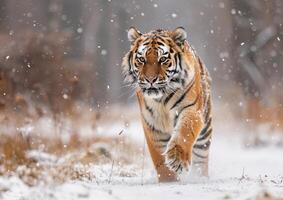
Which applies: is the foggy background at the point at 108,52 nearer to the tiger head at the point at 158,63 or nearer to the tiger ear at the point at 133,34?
the tiger head at the point at 158,63

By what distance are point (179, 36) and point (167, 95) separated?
61 centimetres

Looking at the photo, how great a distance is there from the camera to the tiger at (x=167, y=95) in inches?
252

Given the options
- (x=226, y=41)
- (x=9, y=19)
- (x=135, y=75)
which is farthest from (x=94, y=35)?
(x=135, y=75)

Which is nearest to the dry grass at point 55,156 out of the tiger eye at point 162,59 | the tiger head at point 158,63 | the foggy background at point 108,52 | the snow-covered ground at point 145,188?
the snow-covered ground at point 145,188

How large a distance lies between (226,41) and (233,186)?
28.1m

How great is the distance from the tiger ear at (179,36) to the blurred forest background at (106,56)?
0.76m

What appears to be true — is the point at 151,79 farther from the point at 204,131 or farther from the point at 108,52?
the point at 108,52

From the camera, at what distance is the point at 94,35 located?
31641 millimetres

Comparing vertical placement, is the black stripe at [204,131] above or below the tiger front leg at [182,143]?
above

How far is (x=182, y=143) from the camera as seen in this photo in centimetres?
634

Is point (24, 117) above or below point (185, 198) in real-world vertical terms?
above

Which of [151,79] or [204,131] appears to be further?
[204,131]

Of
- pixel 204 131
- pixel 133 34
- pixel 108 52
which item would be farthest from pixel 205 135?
pixel 108 52

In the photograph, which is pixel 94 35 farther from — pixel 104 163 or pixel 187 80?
pixel 187 80
